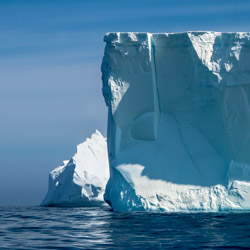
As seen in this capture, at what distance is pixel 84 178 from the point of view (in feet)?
86.0

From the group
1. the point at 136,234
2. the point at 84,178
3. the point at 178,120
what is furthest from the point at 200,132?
the point at 84,178

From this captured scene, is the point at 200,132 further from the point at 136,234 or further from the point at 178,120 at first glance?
the point at 136,234

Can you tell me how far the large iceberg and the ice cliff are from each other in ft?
25.7

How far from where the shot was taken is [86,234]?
11.0 m

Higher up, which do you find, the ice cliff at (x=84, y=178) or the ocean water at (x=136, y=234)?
the ice cliff at (x=84, y=178)

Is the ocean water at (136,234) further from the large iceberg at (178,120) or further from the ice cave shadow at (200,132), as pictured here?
the ice cave shadow at (200,132)

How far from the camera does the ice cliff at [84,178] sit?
86.0 ft

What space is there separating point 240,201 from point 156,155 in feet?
9.93

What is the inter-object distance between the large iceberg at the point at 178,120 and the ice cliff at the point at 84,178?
25.7 feet

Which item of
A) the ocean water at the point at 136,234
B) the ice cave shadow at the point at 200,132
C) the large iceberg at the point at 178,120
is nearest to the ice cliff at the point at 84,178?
the large iceberg at the point at 178,120

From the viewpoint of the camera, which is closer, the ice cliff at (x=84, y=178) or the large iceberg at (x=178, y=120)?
the large iceberg at (x=178, y=120)

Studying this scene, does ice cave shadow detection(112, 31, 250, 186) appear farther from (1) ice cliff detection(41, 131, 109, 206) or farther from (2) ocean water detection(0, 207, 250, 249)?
(1) ice cliff detection(41, 131, 109, 206)

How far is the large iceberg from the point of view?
1723 centimetres

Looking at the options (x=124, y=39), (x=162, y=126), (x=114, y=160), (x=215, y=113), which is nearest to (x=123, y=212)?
(x=114, y=160)
